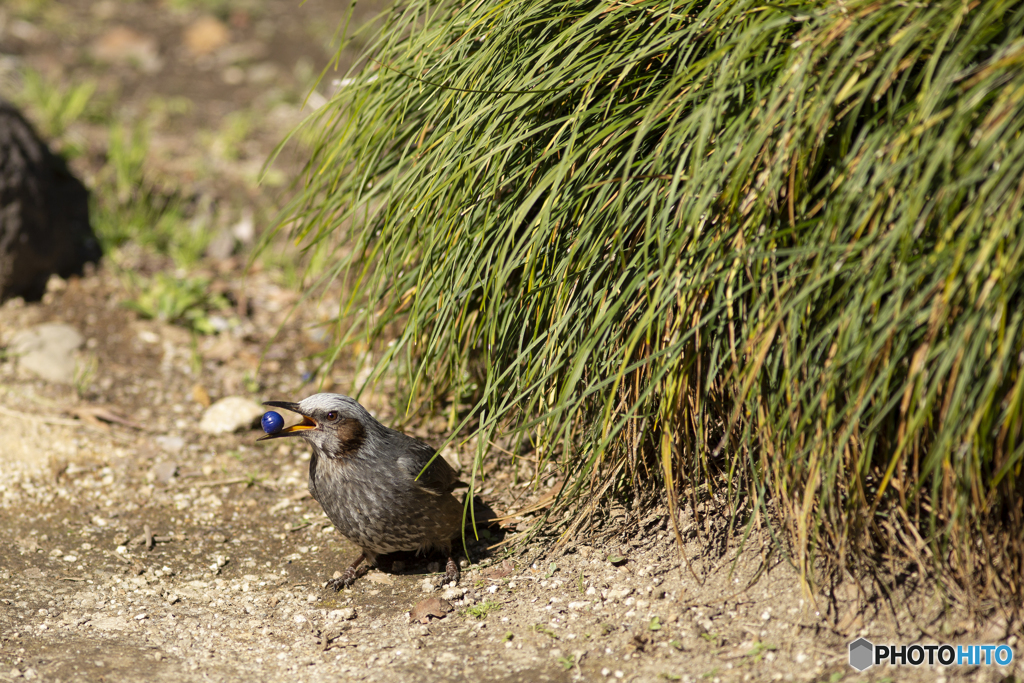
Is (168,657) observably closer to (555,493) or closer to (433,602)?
(433,602)

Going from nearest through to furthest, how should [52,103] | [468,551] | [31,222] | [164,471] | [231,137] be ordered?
[468,551] → [164,471] → [31,222] → [52,103] → [231,137]

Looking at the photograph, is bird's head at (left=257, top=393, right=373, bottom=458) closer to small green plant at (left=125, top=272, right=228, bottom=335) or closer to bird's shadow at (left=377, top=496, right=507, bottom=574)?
bird's shadow at (left=377, top=496, right=507, bottom=574)

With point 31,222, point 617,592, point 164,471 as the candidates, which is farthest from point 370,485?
point 31,222

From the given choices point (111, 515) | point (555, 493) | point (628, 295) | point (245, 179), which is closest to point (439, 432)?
point (555, 493)

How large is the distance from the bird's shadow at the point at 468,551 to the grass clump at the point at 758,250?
0.35 m

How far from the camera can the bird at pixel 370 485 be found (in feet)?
10.1

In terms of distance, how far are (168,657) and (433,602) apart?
0.87m

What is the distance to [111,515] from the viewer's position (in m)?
3.53

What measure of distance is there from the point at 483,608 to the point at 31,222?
11.2 feet

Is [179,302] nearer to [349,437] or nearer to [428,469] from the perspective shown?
[349,437]

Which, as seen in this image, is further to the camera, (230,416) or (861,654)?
(230,416)

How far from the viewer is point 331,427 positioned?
3.13 metres

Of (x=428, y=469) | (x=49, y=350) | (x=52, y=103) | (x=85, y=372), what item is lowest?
(x=428, y=469)

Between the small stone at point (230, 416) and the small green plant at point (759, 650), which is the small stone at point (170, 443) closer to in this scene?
the small stone at point (230, 416)
